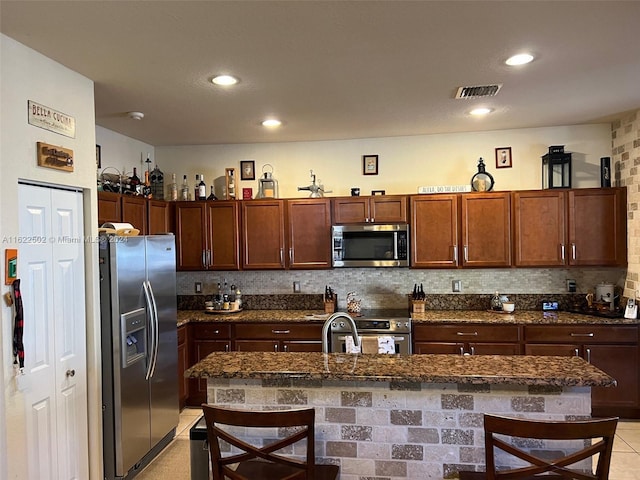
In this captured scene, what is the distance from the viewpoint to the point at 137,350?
3.12 m

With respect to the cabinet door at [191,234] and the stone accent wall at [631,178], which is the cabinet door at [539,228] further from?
the cabinet door at [191,234]

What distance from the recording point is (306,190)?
4.66 metres

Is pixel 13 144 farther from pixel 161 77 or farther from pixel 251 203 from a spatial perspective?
pixel 251 203

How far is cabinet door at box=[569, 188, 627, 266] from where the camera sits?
4.12 meters

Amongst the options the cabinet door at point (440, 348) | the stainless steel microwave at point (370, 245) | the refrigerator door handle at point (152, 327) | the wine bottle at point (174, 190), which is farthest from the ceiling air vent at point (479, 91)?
the wine bottle at point (174, 190)

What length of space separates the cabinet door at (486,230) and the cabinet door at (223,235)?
2.30 m

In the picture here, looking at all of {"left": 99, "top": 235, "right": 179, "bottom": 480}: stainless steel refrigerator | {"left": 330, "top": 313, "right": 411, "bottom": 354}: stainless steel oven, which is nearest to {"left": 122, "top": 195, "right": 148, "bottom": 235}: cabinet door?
{"left": 99, "top": 235, "right": 179, "bottom": 480}: stainless steel refrigerator

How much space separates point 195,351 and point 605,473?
11.9 feet

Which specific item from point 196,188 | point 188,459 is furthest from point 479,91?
point 188,459

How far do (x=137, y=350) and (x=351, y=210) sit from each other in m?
2.37

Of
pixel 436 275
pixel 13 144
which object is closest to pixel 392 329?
pixel 436 275

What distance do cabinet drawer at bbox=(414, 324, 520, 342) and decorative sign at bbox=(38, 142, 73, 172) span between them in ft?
10.2

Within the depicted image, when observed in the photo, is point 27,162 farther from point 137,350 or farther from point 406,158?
point 406,158

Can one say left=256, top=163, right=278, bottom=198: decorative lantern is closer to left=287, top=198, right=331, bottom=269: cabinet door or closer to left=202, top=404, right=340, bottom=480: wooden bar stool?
left=287, top=198, right=331, bottom=269: cabinet door
